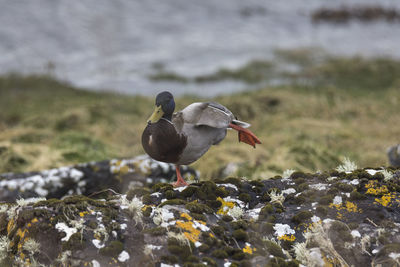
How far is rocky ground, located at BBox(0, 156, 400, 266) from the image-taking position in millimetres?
2865

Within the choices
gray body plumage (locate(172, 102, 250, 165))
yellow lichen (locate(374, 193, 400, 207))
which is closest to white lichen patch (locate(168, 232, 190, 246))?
gray body plumage (locate(172, 102, 250, 165))

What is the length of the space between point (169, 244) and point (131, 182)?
4.16 meters

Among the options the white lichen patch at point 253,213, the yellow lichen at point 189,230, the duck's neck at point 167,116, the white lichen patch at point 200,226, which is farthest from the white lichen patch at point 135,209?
the duck's neck at point 167,116

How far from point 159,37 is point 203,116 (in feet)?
90.0

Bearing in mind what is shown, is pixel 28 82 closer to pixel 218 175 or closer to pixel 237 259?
pixel 218 175

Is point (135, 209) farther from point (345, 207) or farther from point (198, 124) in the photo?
point (345, 207)

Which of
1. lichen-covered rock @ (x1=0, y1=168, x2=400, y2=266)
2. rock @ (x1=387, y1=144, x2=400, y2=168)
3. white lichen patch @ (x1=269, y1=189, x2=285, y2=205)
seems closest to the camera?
lichen-covered rock @ (x1=0, y1=168, x2=400, y2=266)

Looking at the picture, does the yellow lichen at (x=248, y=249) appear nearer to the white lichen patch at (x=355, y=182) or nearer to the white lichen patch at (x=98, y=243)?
the white lichen patch at (x=98, y=243)

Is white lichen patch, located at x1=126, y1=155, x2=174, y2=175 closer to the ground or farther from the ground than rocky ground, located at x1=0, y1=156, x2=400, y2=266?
closer to the ground

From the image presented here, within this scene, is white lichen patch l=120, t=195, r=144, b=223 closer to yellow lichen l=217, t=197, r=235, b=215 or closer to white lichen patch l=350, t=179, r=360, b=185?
yellow lichen l=217, t=197, r=235, b=215

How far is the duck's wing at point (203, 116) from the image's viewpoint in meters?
4.40

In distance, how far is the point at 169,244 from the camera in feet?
9.59

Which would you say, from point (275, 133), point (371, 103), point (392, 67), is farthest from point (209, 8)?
point (275, 133)

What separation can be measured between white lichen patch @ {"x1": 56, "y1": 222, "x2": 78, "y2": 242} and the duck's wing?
174cm
